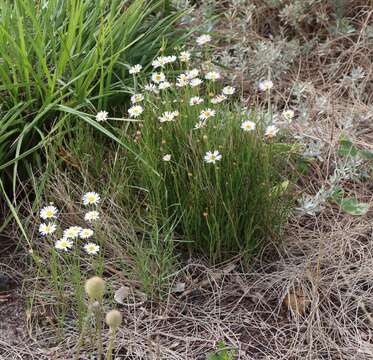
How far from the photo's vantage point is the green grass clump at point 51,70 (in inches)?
101

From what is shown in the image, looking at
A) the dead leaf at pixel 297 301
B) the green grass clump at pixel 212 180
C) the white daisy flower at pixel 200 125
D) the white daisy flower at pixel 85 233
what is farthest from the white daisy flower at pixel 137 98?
the dead leaf at pixel 297 301

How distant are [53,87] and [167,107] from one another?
460mm

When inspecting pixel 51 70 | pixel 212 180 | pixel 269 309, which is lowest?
pixel 269 309

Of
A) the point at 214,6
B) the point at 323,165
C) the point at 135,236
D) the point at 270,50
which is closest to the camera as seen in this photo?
the point at 135,236

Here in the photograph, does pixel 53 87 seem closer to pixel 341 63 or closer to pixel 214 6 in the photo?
pixel 214 6

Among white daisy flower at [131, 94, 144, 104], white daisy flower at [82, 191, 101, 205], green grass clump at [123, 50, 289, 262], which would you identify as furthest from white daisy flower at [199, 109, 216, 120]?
white daisy flower at [82, 191, 101, 205]

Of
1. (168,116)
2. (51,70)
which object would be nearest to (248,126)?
(168,116)

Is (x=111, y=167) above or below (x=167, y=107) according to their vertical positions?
below

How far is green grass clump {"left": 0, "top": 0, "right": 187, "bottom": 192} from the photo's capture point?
2.57m

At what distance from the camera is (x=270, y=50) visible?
334 centimetres

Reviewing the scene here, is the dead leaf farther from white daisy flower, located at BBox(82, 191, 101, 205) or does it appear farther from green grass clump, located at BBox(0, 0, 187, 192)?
green grass clump, located at BBox(0, 0, 187, 192)

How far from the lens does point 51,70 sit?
9.14 ft

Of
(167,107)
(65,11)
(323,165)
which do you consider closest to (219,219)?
(167,107)

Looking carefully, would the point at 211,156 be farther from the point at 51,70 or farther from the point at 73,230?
the point at 51,70
